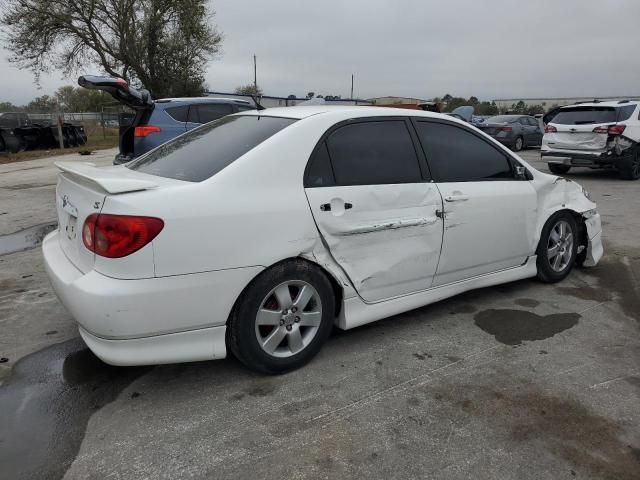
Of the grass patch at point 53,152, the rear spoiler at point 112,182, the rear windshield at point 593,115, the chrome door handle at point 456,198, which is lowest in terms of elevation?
the grass patch at point 53,152

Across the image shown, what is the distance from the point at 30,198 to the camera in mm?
9133

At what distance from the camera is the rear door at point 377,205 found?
117 inches

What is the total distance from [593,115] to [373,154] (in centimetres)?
951

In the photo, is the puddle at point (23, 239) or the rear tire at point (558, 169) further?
the rear tire at point (558, 169)

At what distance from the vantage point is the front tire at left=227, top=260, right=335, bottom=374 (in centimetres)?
272

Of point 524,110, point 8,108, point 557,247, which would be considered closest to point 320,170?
point 557,247

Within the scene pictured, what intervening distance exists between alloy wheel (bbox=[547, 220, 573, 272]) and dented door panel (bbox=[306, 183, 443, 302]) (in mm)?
1474

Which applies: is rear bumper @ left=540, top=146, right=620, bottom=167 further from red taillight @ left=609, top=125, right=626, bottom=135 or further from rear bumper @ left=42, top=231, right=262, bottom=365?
rear bumper @ left=42, top=231, right=262, bottom=365

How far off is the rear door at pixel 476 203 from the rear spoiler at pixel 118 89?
4.76 meters

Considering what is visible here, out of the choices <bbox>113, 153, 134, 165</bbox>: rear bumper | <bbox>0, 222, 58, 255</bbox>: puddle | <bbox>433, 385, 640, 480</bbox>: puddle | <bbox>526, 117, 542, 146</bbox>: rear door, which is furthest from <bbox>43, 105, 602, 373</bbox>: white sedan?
<bbox>526, 117, 542, 146</bbox>: rear door

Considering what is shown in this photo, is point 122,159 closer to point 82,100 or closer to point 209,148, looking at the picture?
point 209,148

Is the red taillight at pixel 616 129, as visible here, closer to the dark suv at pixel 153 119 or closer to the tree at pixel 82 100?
the dark suv at pixel 153 119

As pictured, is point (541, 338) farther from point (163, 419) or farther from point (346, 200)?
point (163, 419)

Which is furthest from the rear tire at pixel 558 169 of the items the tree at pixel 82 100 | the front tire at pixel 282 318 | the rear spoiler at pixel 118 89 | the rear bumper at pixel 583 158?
the tree at pixel 82 100
